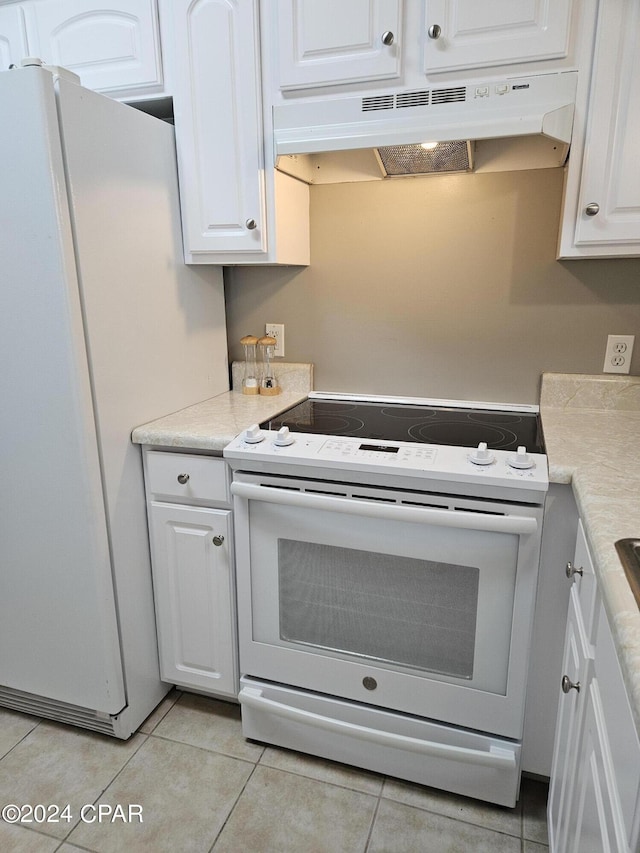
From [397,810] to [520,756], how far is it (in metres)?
0.34

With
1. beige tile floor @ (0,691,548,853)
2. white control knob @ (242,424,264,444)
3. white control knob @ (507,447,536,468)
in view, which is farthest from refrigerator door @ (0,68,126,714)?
white control knob @ (507,447,536,468)

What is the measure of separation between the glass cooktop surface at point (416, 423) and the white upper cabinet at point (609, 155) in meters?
0.49

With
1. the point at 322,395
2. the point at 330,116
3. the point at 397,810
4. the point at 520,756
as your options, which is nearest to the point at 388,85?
the point at 330,116

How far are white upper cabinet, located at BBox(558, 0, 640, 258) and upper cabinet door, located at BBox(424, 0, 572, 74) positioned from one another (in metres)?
0.10

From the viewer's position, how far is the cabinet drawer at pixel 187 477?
1524 millimetres

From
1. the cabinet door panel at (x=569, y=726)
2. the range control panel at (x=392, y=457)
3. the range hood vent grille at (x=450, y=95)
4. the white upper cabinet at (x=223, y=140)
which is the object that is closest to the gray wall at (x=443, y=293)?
the white upper cabinet at (x=223, y=140)

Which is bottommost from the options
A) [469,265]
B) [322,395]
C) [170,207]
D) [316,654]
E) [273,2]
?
[316,654]

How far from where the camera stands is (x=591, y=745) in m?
0.87

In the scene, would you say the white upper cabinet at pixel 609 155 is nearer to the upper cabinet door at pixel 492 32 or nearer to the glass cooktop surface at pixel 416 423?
the upper cabinet door at pixel 492 32

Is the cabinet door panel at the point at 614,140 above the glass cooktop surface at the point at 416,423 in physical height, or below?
above

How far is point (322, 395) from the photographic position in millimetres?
2014

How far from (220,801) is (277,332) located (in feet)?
4.70

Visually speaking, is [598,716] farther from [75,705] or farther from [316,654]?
[75,705]

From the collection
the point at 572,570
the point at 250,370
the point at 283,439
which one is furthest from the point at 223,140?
the point at 572,570
